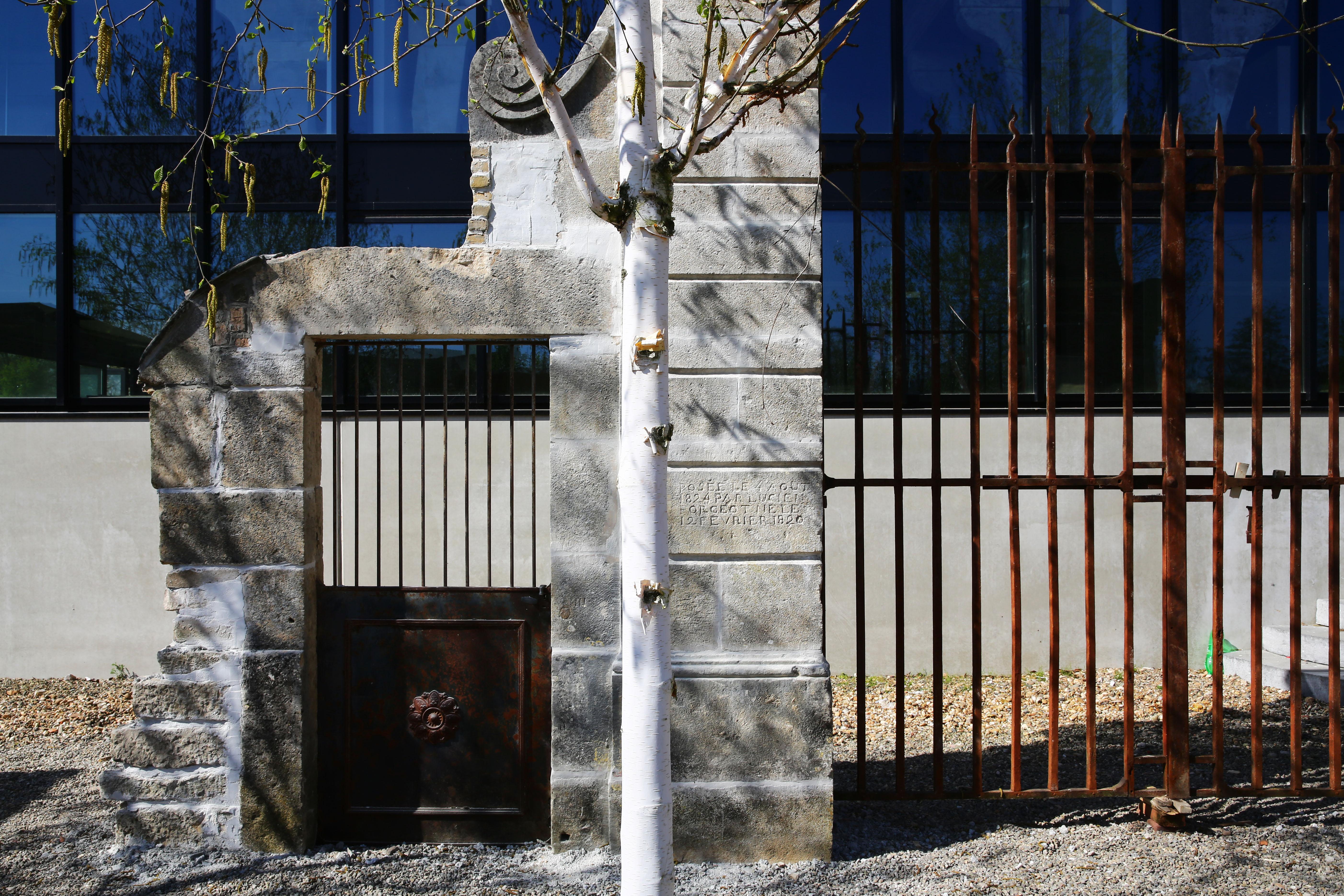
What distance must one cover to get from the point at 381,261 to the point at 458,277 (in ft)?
1.13

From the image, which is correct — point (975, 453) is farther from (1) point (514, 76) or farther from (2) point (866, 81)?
(2) point (866, 81)

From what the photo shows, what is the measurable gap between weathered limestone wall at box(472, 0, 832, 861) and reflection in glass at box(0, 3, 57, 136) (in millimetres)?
6238

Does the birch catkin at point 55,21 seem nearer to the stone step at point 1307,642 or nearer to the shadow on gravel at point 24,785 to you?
the shadow on gravel at point 24,785

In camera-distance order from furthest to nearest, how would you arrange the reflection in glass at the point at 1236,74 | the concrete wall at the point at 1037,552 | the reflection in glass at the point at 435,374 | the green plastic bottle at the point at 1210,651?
1. the reflection in glass at the point at 1236,74
2. the concrete wall at the point at 1037,552
3. the green plastic bottle at the point at 1210,651
4. the reflection in glass at the point at 435,374

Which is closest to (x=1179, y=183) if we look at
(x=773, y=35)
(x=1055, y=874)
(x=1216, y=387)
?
(x=1216, y=387)

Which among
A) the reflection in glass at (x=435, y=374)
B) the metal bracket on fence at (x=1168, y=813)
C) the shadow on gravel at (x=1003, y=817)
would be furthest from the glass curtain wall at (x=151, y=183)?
the metal bracket on fence at (x=1168, y=813)

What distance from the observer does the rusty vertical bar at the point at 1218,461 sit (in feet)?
13.1

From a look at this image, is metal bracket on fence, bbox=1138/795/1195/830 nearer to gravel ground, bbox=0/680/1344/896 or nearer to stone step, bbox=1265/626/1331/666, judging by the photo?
gravel ground, bbox=0/680/1344/896

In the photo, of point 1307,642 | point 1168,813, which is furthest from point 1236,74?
point 1168,813

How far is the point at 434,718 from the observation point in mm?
4035

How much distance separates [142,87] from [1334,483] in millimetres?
8586

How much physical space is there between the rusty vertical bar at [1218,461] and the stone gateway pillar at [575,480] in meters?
1.77

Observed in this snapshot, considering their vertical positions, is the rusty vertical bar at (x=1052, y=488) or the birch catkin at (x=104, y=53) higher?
the birch catkin at (x=104, y=53)

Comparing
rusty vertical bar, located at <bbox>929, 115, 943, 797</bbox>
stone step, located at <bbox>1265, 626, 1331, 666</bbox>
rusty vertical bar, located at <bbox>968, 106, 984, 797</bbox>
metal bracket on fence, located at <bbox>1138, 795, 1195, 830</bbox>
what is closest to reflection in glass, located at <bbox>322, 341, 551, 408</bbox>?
rusty vertical bar, located at <bbox>929, 115, 943, 797</bbox>
